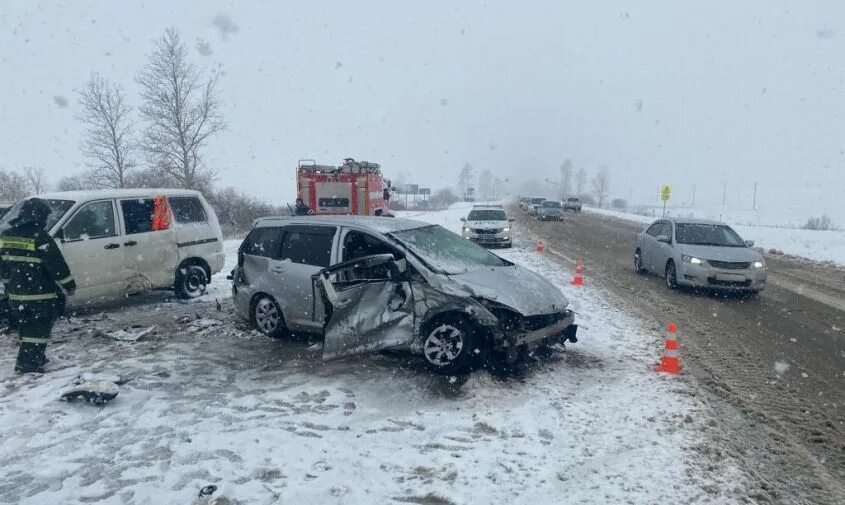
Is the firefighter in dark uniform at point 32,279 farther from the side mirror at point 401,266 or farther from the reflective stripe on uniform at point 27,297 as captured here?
the side mirror at point 401,266

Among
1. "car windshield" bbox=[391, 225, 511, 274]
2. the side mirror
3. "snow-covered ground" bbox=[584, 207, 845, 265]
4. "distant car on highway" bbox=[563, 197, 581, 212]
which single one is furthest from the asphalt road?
"distant car on highway" bbox=[563, 197, 581, 212]

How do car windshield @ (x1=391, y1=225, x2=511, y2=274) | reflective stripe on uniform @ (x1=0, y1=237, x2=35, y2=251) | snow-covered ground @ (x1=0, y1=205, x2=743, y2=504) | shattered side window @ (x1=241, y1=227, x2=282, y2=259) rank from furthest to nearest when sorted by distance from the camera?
shattered side window @ (x1=241, y1=227, x2=282, y2=259) < car windshield @ (x1=391, y1=225, x2=511, y2=274) < reflective stripe on uniform @ (x1=0, y1=237, x2=35, y2=251) < snow-covered ground @ (x1=0, y1=205, x2=743, y2=504)

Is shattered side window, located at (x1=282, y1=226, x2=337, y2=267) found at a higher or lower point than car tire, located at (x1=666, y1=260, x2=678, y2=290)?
higher

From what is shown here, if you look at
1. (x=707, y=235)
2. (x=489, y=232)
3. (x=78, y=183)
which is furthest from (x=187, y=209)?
(x=78, y=183)

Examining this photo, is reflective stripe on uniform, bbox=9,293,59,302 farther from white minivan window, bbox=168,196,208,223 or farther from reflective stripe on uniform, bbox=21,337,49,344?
white minivan window, bbox=168,196,208,223

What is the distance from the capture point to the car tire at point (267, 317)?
7.18 m

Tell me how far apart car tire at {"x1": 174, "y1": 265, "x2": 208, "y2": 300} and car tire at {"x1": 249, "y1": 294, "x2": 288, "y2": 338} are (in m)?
3.00

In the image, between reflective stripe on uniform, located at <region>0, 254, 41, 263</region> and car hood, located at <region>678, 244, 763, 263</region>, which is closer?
reflective stripe on uniform, located at <region>0, 254, 41, 263</region>

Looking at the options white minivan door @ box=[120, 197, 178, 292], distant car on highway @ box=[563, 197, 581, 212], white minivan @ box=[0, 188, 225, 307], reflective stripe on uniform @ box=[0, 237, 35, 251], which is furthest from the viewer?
distant car on highway @ box=[563, 197, 581, 212]

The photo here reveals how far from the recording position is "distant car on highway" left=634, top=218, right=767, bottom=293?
1009 centimetres

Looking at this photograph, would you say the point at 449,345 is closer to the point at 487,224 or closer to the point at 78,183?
the point at 487,224

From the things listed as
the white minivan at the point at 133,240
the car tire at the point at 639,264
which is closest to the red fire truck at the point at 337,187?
the white minivan at the point at 133,240

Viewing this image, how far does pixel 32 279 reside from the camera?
5.71 metres

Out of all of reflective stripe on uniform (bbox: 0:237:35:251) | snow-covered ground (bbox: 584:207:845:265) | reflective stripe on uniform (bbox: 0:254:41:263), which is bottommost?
snow-covered ground (bbox: 584:207:845:265)
